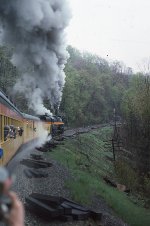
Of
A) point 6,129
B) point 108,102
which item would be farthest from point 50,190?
point 108,102

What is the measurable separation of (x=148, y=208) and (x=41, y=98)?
25.5 meters

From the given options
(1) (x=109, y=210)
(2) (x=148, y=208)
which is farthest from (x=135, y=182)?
(1) (x=109, y=210)

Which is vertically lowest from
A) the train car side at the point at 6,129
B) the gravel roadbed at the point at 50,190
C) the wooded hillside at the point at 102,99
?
the gravel roadbed at the point at 50,190

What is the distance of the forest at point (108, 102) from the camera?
40.7 m

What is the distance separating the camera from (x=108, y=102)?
112812 millimetres

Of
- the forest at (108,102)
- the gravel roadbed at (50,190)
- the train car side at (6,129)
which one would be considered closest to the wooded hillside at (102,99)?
the forest at (108,102)

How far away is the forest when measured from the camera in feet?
134

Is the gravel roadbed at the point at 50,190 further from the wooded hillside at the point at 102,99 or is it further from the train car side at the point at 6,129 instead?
the wooded hillside at the point at 102,99

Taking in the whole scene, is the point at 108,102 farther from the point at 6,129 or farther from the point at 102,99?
the point at 6,129

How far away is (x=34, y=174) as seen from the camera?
15031mm

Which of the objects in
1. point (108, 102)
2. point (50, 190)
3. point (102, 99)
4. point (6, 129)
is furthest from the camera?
point (108, 102)

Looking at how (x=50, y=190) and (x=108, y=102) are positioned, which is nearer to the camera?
(x=50, y=190)

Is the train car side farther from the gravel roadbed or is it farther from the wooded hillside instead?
the wooded hillside

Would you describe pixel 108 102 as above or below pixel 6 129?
above
